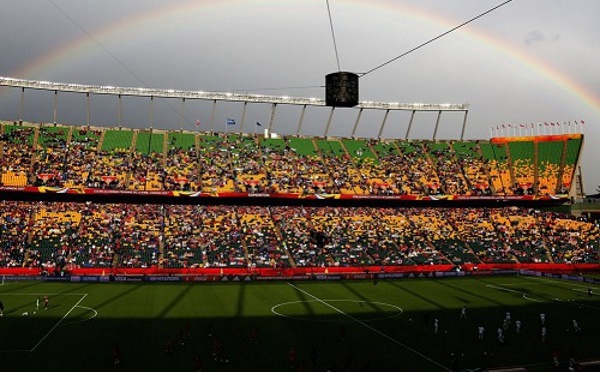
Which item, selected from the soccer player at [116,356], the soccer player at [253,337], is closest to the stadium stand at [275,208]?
the soccer player at [253,337]

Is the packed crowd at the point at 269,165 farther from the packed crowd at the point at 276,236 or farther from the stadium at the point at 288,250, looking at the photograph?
the packed crowd at the point at 276,236

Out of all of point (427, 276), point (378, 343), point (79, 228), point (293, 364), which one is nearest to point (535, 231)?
point (427, 276)

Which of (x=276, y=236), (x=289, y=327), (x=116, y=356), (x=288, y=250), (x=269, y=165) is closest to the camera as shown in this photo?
(x=116, y=356)

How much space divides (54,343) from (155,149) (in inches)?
2256

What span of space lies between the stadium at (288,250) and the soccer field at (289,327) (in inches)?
8.7

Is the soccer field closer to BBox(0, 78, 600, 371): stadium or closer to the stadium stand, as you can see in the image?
BBox(0, 78, 600, 371): stadium

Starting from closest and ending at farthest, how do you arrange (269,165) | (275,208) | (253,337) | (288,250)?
(253,337) → (288,250) → (275,208) → (269,165)

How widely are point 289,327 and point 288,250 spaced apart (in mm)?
31210

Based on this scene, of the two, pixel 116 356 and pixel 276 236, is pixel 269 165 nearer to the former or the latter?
pixel 276 236

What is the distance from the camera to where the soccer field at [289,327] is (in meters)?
28.0

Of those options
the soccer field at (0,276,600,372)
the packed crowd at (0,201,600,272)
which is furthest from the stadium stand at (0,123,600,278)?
the soccer field at (0,276,600,372)

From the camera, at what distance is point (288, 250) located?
2662 inches

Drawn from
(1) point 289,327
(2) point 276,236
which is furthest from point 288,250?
(1) point 289,327

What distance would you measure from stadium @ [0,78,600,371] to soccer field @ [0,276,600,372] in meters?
0.22
